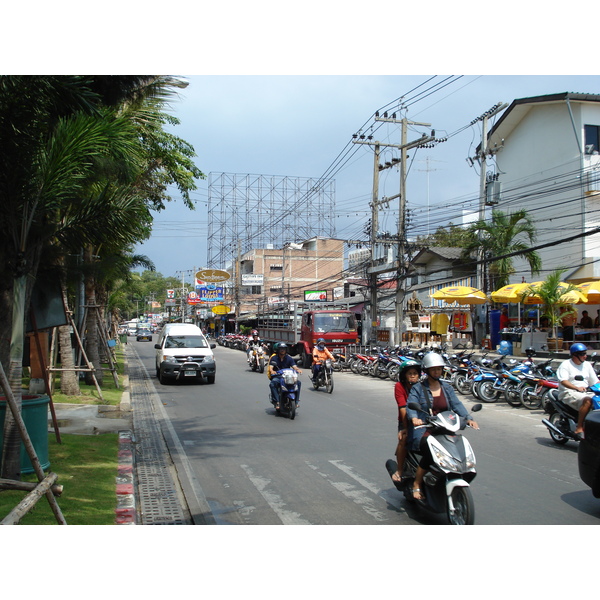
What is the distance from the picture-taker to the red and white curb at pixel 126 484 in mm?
5880

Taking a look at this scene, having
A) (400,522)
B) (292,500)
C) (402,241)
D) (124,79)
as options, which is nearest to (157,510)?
(292,500)

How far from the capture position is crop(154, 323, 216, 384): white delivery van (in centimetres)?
1886

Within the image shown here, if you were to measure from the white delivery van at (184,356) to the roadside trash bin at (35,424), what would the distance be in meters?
11.5

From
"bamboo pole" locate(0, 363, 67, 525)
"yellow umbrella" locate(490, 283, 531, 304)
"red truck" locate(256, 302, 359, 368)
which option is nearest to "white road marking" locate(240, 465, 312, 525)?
"bamboo pole" locate(0, 363, 67, 525)

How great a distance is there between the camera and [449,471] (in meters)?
5.17

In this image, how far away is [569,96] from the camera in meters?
27.0

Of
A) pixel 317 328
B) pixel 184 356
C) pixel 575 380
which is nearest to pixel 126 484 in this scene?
pixel 575 380

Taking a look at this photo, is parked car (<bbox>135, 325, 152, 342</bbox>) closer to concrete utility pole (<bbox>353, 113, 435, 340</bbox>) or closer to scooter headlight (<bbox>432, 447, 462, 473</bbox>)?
concrete utility pole (<bbox>353, 113, 435, 340</bbox>)

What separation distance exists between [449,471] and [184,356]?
1485cm

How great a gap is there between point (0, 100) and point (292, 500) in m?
5.17

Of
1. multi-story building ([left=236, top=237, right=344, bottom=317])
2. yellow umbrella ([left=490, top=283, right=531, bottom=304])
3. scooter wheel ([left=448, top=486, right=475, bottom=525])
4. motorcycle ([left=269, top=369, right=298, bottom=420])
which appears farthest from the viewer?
multi-story building ([left=236, top=237, right=344, bottom=317])

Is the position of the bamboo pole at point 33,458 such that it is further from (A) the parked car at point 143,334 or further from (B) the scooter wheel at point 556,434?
(A) the parked car at point 143,334

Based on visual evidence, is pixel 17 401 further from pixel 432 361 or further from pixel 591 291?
pixel 591 291

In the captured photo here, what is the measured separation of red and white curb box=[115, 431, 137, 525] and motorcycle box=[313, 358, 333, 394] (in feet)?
25.0
